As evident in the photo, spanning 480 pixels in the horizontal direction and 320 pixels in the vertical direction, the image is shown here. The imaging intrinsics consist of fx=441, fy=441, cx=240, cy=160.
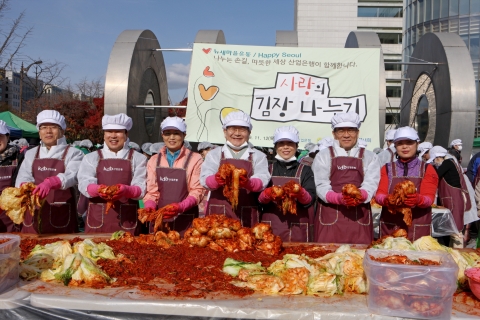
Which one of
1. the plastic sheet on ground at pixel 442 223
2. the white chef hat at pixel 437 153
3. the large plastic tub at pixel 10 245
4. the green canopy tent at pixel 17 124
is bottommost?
the plastic sheet on ground at pixel 442 223

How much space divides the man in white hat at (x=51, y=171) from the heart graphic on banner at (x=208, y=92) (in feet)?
14.1

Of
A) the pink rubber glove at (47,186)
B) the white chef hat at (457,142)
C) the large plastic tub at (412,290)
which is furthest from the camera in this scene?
the white chef hat at (457,142)

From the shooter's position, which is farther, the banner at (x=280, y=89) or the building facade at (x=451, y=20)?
the building facade at (x=451, y=20)

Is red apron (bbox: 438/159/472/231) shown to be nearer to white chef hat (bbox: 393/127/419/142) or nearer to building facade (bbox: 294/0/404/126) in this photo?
white chef hat (bbox: 393/127/419/142)

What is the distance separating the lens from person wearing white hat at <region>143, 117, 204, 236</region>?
14.0ft

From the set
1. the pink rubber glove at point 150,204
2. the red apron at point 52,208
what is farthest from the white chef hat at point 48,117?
the pink rubber glove at point 150,204

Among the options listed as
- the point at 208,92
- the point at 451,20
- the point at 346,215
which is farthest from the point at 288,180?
the point at 451,20

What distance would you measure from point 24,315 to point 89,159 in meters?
2.12

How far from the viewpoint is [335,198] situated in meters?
4.09

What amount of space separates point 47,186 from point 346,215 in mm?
2802

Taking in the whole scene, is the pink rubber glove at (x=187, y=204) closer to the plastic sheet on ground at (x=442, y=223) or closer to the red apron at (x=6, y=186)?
the red apron at (x=6, y=186)

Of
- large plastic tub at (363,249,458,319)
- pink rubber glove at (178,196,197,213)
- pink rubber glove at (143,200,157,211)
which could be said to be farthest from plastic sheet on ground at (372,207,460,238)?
large plastic tub at (363,249,458,319)

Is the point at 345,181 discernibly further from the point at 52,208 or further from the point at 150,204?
the point at 52,208

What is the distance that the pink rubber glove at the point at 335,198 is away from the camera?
406 cm
